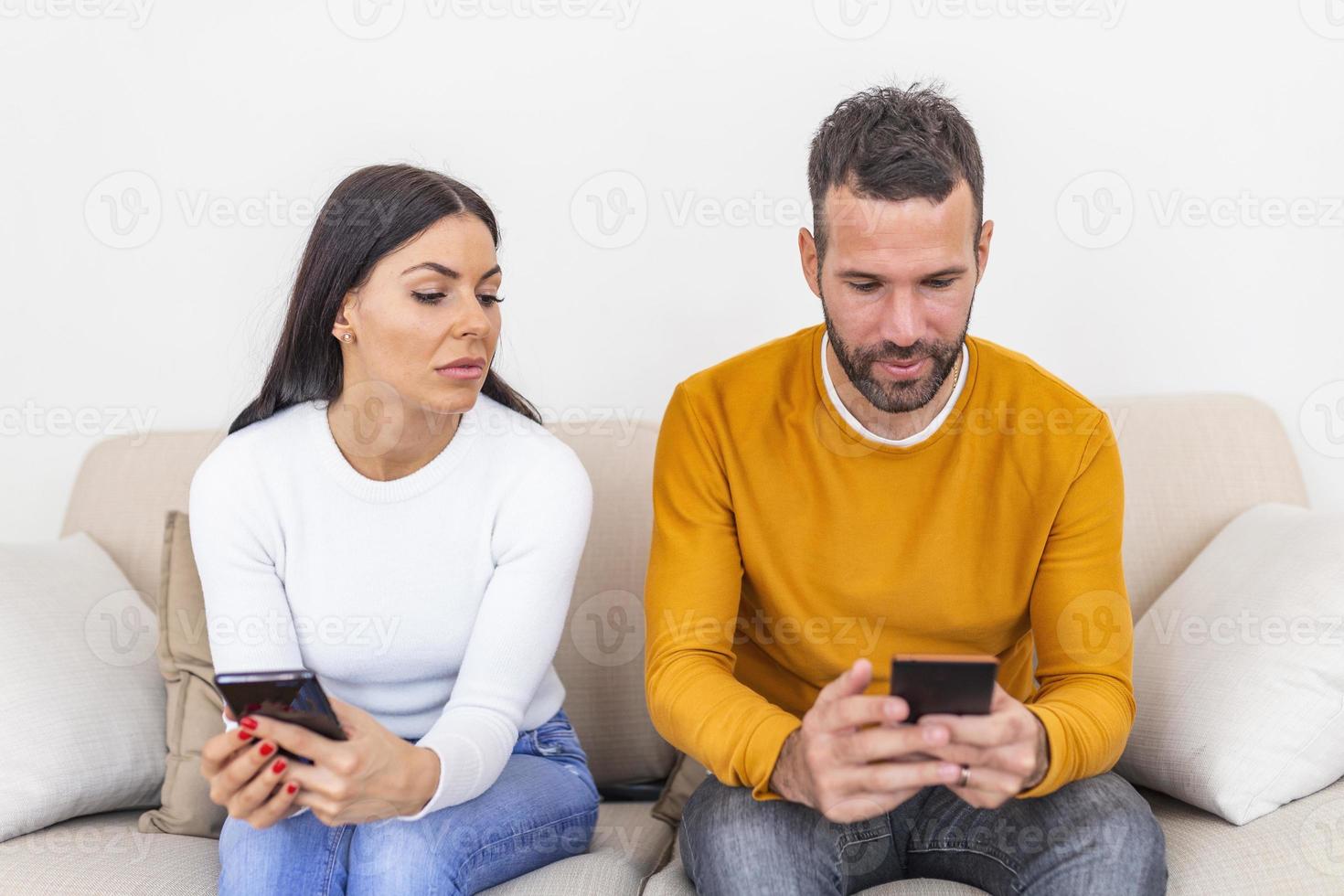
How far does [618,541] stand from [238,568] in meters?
0.70

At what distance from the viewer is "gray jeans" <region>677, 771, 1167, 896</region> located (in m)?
1.38

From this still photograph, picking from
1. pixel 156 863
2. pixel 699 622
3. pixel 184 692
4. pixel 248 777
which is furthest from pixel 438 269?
pixel 156 863

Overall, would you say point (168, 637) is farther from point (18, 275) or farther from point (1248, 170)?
point (1248, 170)

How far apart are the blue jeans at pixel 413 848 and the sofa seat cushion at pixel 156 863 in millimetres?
39

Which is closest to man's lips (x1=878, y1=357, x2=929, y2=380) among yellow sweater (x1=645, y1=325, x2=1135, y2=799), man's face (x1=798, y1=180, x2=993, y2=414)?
man's face (x1=798, y1=180, x2=993, y2=414)

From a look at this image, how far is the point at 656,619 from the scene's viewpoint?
1.63 meters

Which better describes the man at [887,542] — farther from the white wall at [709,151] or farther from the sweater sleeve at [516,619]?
the white wall at [709,151]

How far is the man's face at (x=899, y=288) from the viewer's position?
5.05 feet

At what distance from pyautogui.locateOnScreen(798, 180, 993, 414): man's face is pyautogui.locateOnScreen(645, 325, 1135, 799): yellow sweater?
0.10 m

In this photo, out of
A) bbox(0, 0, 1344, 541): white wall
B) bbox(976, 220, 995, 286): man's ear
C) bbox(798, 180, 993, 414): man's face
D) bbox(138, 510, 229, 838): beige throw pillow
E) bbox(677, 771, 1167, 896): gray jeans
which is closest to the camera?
bbox(677, 771, 1167, 896): gray jeans

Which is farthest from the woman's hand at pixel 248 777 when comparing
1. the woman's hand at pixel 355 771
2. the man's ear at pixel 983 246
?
the man's ear at pixel 983 246

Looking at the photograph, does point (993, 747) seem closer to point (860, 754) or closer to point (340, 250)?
point (860, 754)

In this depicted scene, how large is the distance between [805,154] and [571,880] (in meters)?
A: 1.50

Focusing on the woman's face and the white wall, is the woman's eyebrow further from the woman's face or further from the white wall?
the white wall
